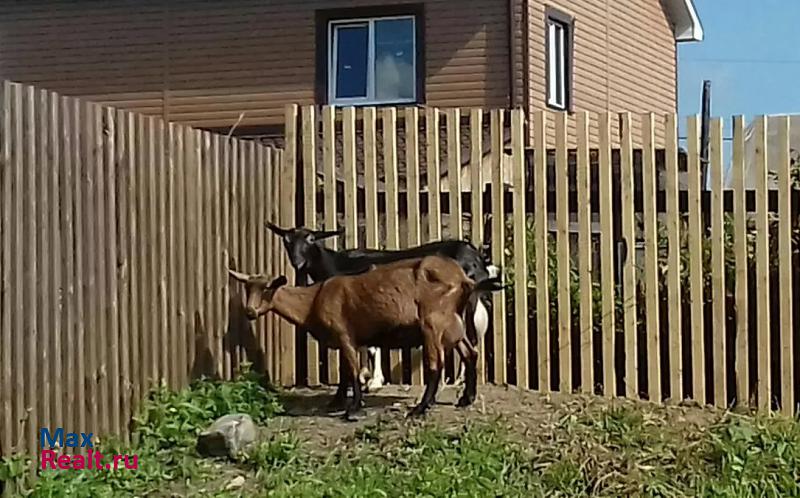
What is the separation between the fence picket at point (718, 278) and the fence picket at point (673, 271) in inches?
9.7

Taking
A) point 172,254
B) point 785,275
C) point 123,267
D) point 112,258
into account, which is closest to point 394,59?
point 785,275

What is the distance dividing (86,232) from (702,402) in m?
4.58

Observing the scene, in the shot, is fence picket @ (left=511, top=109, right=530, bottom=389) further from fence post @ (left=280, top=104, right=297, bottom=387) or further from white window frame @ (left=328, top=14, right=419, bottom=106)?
white window frame @ (left=328, top=14, right=419, bottom=106)

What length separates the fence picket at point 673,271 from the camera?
9867 mm

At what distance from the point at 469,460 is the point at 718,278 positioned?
2.83 metres

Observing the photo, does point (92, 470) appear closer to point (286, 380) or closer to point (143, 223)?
point (143, 223)

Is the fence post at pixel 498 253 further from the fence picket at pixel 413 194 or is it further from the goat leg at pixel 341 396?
the goat leg at pixel 341 396

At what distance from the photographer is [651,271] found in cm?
992

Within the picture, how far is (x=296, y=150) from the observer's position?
35.0 feet

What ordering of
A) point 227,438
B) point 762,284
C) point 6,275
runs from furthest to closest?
point 762,284 < point 227,438 < point 6,275

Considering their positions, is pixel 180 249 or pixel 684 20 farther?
pixel 684 20

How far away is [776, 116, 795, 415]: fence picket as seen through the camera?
9719 millimetres

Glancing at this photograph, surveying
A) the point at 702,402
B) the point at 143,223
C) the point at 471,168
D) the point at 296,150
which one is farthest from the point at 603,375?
the point at 143,223

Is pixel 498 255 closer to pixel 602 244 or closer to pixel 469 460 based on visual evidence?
pixel 602 244
